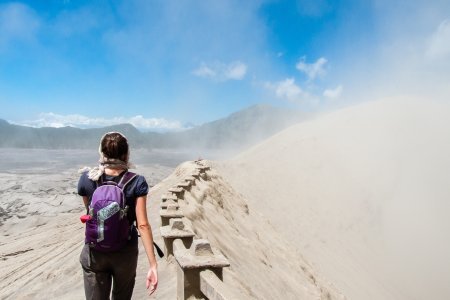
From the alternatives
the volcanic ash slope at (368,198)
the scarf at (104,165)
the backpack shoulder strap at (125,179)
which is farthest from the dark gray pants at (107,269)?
the volcanic ash slope at (368,198)

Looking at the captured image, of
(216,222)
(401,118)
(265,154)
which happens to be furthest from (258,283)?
(401,118)

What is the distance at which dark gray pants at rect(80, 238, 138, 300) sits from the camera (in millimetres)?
2934

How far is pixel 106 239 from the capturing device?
282 centimetres

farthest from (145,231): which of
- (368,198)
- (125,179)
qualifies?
(368,198)

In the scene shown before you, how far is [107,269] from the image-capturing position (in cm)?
300

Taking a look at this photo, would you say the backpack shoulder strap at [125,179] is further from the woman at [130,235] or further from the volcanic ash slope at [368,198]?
the volcanic ash slope at [368,198]

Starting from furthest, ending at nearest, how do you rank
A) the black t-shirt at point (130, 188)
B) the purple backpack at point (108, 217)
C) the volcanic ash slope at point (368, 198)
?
the volcanic ash slope at point (368, 198) < the black t-shirt at point (130, 188) < the purple backpack at point (108, 217)

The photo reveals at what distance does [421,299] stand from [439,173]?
19.7m

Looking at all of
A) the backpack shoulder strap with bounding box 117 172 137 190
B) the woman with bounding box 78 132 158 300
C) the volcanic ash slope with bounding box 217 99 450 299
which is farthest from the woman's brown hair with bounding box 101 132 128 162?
the volcanic ash slope with bounding box 217 99 450 299

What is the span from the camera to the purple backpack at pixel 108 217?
277cm

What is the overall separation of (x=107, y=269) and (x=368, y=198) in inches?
1304

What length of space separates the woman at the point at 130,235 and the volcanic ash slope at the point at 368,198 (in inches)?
688

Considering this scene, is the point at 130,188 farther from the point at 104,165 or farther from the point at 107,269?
the point at 107,269

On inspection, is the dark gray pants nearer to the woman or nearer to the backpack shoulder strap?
the woman
